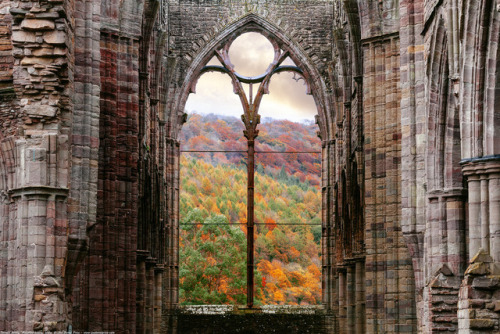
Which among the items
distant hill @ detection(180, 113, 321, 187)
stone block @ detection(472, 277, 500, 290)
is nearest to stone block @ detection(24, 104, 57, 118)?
stone block @ detection(472, 277, 500, 290)

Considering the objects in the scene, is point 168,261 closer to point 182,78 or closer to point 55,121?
point 182,78

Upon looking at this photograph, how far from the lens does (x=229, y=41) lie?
28.7 m

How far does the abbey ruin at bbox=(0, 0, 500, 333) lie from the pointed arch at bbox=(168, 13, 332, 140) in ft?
20.7

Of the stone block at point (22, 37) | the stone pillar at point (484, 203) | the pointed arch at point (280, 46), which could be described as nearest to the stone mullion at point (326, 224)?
the pointed arch at point (280, 46)

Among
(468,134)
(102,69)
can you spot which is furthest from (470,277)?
(102,69)

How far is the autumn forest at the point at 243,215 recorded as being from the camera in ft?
120

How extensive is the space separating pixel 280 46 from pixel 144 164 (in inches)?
359

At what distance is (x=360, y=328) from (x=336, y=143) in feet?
20.7

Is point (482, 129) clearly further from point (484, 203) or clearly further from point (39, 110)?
point (39, 110)

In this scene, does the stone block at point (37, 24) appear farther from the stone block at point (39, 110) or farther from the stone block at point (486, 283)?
the stone block at point (486, 283)

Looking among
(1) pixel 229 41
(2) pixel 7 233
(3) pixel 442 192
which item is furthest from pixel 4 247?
(1) pixel 229 41

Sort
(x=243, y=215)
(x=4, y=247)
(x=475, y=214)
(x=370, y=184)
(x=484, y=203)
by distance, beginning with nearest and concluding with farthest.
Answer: (x=484, y=203), (x=475, y=214), (x=4, y=247), (x=370, y=184), (x=243, y=215)

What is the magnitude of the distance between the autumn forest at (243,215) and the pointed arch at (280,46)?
27.0 ft

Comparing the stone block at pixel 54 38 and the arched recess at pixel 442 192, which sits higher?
the stone block at pixel 54 38
